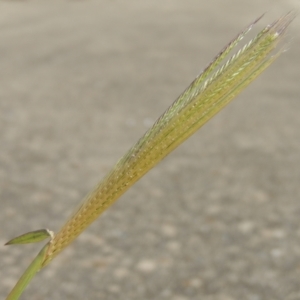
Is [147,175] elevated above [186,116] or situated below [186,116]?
above

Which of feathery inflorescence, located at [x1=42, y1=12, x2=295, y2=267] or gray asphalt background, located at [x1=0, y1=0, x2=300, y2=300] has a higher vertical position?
gray asphalt background, located at [x1=0, y1=0, x2=300, y2=300]

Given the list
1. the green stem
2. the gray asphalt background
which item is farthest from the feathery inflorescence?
the gray asphalt background

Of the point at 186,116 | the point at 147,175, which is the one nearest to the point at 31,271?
the point at 186,116

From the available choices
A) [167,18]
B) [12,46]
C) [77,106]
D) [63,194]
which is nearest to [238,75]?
[63,194]

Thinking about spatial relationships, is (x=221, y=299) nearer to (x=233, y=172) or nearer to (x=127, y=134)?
(x=233, y=172)

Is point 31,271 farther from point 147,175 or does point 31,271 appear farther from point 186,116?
point 147,175

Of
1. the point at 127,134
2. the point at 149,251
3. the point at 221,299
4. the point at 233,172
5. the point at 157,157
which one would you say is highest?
the point at 127,134

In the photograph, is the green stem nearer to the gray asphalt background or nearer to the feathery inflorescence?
the feathery inflorescence

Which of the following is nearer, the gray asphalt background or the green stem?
the green stem
